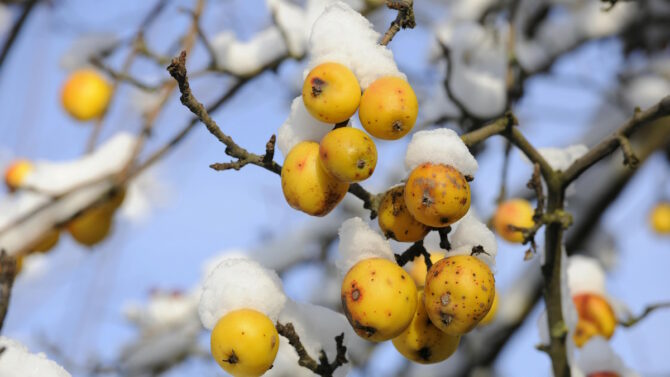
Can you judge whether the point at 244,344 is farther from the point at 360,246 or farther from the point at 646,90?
the point at 646,90

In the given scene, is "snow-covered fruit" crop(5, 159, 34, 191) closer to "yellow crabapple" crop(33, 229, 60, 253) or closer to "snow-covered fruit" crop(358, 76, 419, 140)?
"yellow crabapple" crop(33, 229, 60, 253)

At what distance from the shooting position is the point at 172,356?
104 inches

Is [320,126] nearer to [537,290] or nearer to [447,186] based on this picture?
[447,186]

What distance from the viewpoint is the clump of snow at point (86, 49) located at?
2.15 meters

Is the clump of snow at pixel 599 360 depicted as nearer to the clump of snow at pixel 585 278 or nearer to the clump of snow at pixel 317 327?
the clump of snow at pixel 585 278

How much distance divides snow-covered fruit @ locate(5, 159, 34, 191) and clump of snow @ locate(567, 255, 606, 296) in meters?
1.56

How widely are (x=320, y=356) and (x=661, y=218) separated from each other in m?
2.92

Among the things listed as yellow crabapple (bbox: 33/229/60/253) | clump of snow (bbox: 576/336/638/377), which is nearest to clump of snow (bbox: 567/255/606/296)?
clump of snow (bbox: 576/336/638/377)

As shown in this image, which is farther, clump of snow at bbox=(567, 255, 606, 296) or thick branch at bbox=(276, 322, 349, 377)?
clump of snow at bbox=(567, 255, 606, 296)

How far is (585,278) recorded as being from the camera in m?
1.51

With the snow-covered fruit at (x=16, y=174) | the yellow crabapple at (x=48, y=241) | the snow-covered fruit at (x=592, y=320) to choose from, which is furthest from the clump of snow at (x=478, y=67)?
the snow-covered fruit at (x=16, y=174)

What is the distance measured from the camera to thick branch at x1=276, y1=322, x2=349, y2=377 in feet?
3.10

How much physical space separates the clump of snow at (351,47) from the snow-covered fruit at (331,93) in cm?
3

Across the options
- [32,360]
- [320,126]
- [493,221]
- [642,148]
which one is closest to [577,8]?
[642,148]
